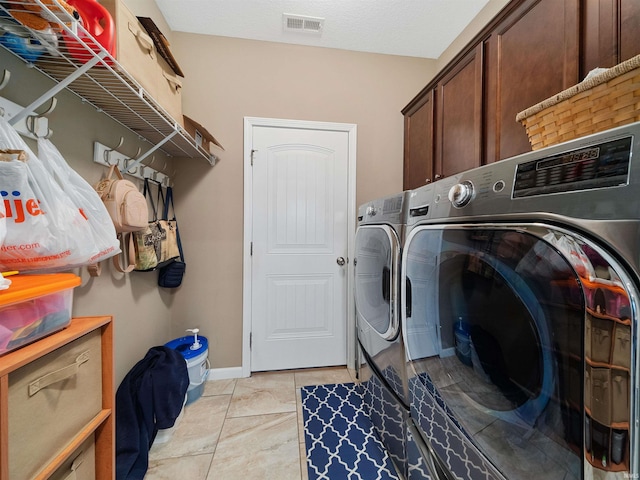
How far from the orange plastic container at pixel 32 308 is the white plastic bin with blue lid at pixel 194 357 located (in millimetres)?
1149

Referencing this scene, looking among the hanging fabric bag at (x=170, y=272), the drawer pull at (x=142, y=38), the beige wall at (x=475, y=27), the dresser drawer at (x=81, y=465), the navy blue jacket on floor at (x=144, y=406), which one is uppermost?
the beige wall at (x=475, y=27)

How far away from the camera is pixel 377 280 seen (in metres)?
1.30

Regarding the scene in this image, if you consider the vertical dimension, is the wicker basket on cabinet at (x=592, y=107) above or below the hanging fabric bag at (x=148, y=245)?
above

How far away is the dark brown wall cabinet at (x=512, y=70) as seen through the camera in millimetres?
827

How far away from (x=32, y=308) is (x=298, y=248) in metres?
1.58

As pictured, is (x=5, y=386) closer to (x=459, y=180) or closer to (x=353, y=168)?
(x=459, y=180)

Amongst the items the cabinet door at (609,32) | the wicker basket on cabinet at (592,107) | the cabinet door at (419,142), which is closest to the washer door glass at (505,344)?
the wicker basket on cabinet at (592,107)

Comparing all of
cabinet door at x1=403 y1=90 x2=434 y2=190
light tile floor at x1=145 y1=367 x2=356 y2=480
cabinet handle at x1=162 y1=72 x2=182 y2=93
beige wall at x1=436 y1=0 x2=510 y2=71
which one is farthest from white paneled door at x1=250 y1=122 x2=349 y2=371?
Result: beige wall at x1=436 y1=0 x2=510 y2=71

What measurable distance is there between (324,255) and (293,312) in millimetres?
549

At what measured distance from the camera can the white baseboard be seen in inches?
80.4

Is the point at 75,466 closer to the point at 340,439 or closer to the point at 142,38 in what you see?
the point at 340,439

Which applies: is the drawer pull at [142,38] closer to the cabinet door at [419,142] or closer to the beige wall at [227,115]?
the beige wall at [227,115]

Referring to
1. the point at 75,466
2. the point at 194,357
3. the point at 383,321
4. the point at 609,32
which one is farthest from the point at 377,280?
the point at 194,357

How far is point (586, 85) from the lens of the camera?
0.63m
